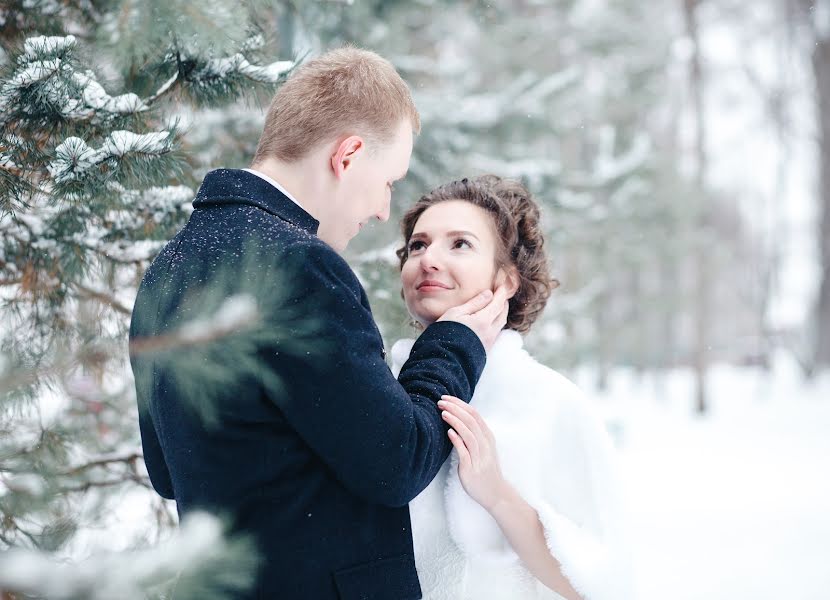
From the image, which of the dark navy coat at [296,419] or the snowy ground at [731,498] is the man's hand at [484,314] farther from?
the snowy ground at [731,498]

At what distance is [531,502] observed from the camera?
194 cm

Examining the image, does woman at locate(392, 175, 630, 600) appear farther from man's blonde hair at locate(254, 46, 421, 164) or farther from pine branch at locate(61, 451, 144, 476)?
pine branch at locate(61, 451, 144, 476)

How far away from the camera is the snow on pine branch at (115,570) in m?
Result: 0.83

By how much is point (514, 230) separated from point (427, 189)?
152 cm

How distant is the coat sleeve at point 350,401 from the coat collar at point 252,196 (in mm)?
207

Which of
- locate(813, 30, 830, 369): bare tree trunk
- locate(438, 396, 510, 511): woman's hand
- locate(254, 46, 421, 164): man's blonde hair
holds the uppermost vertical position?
locate(813, 30, 830, 369): bare tree trunk

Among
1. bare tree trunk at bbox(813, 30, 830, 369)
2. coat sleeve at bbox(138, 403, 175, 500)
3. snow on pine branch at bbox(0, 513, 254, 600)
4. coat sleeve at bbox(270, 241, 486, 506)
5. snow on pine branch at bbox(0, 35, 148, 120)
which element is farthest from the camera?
bare tree trunk at bbox(813, 30, 830, 369)

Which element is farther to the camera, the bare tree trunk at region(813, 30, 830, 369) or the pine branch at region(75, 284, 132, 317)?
the bare tree trunk at region(813, 30, 830, 369)

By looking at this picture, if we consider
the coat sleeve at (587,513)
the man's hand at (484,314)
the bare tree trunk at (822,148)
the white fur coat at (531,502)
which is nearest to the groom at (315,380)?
the man's hand at (484,314)

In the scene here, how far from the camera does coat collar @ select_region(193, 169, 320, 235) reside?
1532mm

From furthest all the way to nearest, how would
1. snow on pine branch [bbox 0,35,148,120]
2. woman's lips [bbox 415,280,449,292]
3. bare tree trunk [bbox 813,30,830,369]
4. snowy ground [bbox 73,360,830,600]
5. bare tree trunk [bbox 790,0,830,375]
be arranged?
bare tree trunk [bbox 813,30,830,369], bare tree trunk [bbox 790,0,830,375], snowy ground [bbox 73,360,830,600], woman's lips [bbox 415,280,449,292], snow on pine branch [bbox 0,35,148,120]

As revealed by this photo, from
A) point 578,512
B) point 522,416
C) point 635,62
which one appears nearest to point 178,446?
point 522,416

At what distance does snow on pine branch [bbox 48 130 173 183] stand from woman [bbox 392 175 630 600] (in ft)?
2.92

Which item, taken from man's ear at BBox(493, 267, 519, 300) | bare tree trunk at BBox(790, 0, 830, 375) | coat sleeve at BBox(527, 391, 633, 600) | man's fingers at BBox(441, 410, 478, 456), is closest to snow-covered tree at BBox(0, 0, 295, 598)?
man's fingers at BBox(441, 410, 478, 456)
